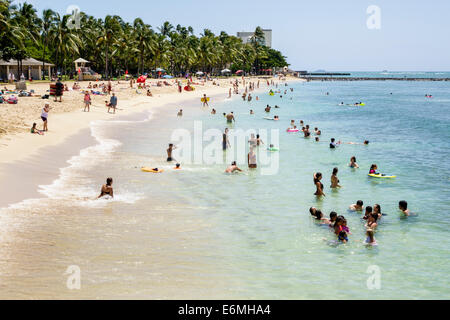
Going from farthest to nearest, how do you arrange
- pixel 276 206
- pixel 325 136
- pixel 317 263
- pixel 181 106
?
pixel 181 106, pixel 325 136, pixel 276 206, pixel 317 263

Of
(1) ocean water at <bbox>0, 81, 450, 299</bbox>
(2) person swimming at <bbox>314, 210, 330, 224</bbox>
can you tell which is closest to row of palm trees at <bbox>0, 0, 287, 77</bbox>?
(1) ocean water at <bbox>0, 81, 450, 299</bbox>

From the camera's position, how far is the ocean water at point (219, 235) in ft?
31.8

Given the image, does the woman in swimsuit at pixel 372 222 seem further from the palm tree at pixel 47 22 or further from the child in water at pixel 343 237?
the palm tree at pixel 47 22

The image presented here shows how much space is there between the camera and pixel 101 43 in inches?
3036

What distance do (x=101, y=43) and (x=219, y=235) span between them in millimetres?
71006

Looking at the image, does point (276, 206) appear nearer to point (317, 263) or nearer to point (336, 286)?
point (317, 263)

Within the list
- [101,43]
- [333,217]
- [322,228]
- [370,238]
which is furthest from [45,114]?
[101,43]

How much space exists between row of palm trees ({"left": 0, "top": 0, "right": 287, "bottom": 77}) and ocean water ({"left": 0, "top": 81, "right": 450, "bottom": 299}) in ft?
79.0

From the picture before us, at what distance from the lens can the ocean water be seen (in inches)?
381

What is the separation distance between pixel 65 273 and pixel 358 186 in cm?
1342

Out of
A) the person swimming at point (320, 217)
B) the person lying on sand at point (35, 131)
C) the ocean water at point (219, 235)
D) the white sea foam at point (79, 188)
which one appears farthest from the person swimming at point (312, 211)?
the person lying on sand at point (35, 131)

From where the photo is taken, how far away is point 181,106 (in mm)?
59469
